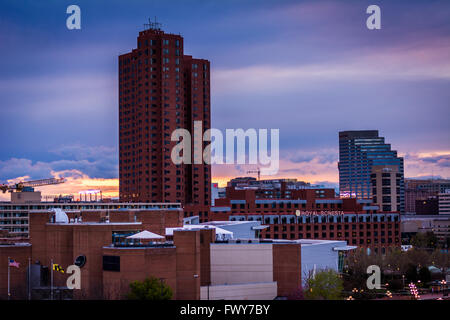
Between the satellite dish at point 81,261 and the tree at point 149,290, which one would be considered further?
the satellite dish at point 81,261

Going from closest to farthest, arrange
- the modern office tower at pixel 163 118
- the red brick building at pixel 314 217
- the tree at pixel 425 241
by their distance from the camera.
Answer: the red brick building at pixel 314 217, the modern office tower at pixel 163 118, the tree at pixel 425 241

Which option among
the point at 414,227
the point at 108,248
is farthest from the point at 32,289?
the point at 414,227

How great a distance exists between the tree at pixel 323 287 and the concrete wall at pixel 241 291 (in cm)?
344

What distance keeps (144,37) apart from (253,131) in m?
30.3

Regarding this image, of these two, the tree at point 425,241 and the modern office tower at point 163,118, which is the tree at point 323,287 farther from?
the tree at point 425,241


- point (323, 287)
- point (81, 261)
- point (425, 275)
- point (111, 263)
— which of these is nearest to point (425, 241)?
point (425, 275)

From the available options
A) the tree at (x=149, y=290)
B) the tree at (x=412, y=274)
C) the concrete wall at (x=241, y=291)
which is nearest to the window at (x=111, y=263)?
the tree at (x=149, y=290)

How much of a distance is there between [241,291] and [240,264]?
13.3 feet

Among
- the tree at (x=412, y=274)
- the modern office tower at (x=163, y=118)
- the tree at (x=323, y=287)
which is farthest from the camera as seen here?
the modern office tower at (x=163, y=118)

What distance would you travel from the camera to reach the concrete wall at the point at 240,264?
2495 inches

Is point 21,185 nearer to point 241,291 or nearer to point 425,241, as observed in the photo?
point 425,241

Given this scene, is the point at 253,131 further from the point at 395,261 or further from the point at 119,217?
the point at 119,217
